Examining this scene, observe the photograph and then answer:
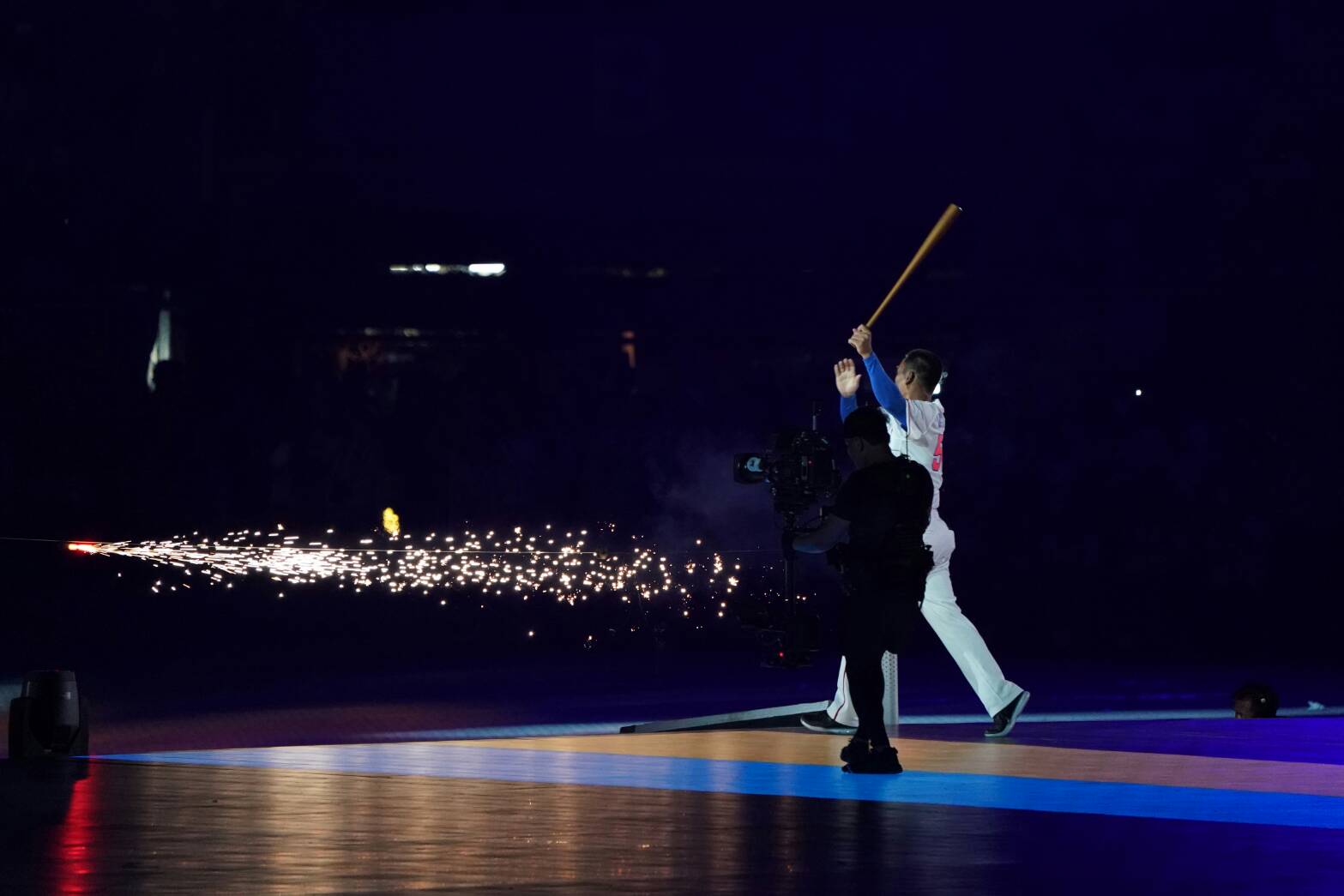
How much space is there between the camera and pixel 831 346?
42.9 metres

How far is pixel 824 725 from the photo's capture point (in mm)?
14617

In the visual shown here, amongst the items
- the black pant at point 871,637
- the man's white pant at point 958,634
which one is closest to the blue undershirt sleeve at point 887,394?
the man's white pant at point 958,634

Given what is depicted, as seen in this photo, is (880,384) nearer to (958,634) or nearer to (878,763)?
(958,634)

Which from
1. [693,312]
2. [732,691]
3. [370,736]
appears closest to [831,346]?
[693,312]

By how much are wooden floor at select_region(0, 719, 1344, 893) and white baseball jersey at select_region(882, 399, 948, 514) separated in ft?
5.29

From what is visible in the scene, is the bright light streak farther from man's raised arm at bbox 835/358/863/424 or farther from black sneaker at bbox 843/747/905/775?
black sneaker at bbox 843/747/905/775

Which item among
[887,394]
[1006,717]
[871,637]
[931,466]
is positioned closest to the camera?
[871,637]

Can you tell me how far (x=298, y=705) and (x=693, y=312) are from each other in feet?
96.2

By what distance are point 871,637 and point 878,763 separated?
654mm

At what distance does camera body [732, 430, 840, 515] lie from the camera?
13.6m

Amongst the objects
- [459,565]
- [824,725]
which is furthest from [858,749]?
[459,565]

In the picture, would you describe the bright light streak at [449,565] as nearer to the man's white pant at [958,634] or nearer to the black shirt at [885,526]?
the man's white pant at [958,634]

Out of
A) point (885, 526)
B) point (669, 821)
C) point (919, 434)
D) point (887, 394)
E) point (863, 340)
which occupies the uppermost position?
point (863, 340)

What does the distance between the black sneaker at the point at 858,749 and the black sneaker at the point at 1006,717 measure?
2118 millimetres
